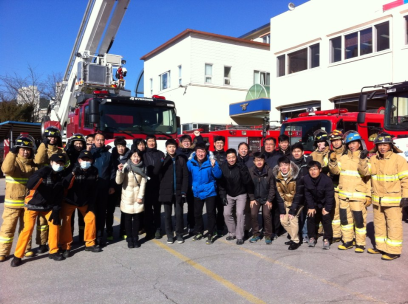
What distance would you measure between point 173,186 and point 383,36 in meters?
12.6

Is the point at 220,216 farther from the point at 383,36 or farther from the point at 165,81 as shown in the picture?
the point at 165,81

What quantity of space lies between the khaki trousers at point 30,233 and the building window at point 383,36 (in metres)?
14.2

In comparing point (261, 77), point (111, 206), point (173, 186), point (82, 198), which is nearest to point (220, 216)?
point (173, 186)

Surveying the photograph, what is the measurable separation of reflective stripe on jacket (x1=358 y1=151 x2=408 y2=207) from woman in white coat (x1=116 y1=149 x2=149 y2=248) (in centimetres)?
339

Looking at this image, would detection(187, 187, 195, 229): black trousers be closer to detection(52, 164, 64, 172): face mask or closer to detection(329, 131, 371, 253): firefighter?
detection(52, 164, 64, 172): face mask

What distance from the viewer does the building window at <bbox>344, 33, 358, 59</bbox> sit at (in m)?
15.8

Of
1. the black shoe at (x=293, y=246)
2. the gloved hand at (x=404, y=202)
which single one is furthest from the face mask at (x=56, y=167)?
the gloved hand at (x=404, y=202)

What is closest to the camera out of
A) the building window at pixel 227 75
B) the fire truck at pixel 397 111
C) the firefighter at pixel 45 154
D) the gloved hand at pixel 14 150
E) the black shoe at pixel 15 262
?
the black shoe at pixel 15 262

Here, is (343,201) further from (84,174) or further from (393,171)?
(84,174)

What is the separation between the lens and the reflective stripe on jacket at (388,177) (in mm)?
5180

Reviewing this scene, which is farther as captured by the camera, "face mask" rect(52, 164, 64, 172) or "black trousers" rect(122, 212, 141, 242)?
"black trousers" rect(122, 212, 141, 242)

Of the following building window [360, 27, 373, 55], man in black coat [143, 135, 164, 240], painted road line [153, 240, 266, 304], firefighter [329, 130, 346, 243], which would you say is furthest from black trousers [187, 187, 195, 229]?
building window [360, 27, 373, 55]

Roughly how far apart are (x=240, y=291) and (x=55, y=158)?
3052 mm

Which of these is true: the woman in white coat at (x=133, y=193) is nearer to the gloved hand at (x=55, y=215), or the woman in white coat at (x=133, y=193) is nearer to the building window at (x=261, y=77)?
the gloved hand at (x=55, y=215)
